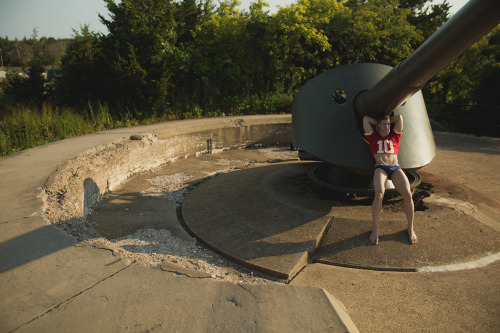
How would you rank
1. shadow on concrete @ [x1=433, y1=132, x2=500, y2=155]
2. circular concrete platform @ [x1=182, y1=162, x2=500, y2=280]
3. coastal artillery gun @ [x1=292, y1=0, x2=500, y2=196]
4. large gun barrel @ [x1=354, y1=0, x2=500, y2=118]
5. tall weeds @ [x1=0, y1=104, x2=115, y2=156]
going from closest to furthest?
large gun barrel @ [x1=354, y1=0, x2=500, y2=118], circular concrete platform @ [x1=182, y1=162, x2=500, y2=280], coastal artillery gun @ [x1=292, y1=0, x2=500, y2=196], tall weeds @ [x1=0, y1=104, x2=115, y2=156], shadow on concrete @ [x1=433, y1=132, x2=500, y2=155]

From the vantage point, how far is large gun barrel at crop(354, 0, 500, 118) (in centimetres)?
237

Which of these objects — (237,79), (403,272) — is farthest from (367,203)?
(237,79)

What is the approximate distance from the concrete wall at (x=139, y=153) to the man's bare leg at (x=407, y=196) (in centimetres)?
356

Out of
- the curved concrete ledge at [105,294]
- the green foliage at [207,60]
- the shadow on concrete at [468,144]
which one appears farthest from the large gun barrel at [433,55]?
the green foliage at [207,60]

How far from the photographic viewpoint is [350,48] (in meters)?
15.0

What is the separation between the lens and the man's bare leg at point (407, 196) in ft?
11.5

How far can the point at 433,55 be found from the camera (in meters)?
2.90

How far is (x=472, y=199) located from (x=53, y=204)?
17.5ft

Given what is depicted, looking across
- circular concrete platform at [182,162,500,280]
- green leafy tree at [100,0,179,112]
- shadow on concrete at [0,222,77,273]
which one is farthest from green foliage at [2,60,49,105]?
shadow on concrete at [0,222,77,273]

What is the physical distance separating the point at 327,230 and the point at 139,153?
15.3ft

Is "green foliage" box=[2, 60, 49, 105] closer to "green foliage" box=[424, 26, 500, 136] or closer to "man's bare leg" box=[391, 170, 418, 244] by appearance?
"man's bare leg" box=[391, 170, 418, 244]

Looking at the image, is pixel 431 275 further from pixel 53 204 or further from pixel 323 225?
pixel 53 204

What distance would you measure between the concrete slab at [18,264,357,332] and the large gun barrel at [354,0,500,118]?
2214 mm

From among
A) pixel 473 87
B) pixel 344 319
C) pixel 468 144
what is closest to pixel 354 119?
pixel 344 319
